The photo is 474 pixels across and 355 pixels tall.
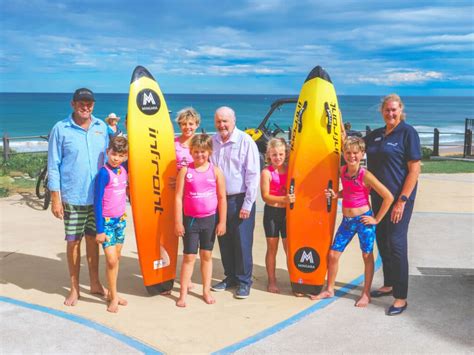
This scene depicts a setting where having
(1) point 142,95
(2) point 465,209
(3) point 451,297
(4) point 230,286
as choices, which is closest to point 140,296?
(4) point 230,286

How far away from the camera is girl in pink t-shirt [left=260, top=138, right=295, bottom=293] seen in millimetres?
4492

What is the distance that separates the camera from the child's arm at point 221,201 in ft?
13.8

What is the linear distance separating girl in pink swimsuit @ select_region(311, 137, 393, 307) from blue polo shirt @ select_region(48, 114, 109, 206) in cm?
208

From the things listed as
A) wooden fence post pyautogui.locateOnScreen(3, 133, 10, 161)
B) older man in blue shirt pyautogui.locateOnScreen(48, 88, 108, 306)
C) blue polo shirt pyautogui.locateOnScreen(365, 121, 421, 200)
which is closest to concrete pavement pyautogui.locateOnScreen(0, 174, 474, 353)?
older man in blue shirt pyautogui.locateOnScreen(48, 88, 108, 306)

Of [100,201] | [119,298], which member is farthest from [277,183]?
[119,298]

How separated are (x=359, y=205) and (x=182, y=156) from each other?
5.19ft

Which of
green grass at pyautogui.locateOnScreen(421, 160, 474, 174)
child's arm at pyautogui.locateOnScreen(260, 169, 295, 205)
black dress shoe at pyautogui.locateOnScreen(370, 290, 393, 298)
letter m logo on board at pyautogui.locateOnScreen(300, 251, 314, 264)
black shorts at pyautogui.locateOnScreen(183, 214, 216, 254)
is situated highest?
child's arm at pyautogui.locateOnScreen(260, 169, 295, 205)

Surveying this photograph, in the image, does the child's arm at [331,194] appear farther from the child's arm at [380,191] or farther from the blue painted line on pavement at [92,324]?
the blue painted line on pavement at [92,324]

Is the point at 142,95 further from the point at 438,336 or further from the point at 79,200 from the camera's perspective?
the point at 438,336

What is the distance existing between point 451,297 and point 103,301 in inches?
120

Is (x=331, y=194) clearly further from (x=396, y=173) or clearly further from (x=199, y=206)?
(x=199, y=206)

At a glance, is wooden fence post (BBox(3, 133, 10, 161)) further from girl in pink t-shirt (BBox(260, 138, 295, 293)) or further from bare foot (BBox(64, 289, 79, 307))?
girl in pink t-shirt (BBox(260, 138, 295, 293))

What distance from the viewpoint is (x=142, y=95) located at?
4488 millimetres

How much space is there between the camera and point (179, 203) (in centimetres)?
418
